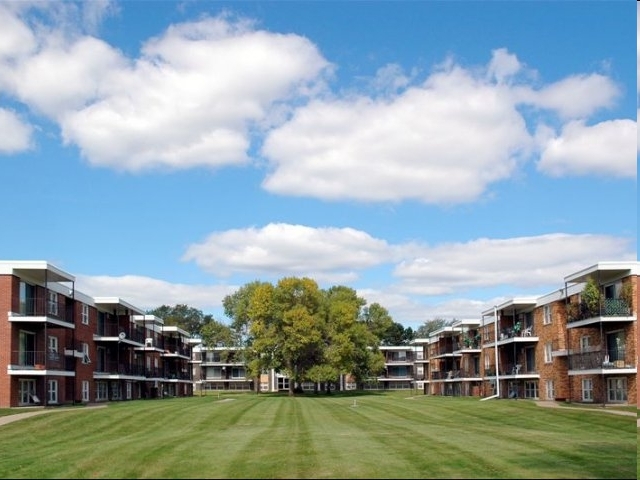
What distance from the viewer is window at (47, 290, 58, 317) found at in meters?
47.0

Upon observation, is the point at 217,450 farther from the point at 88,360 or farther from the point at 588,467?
the point at 88,360

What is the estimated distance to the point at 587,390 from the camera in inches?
1919

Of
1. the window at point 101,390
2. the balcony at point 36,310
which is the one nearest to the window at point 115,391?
the window at point 101,390

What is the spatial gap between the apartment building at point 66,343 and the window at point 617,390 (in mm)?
31709

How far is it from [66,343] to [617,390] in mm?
34544

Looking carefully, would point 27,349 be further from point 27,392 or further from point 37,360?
point 27,392

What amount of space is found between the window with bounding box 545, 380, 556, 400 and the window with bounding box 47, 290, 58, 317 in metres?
33.2

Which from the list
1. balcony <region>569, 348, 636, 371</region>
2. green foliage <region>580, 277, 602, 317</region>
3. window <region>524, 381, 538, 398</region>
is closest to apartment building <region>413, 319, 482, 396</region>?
window <region>524, 381, 538, 398</region>

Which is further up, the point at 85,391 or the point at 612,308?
the point at 612,308

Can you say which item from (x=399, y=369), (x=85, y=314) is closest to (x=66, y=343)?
(x=85, y=314)

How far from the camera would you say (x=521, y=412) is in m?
41.8

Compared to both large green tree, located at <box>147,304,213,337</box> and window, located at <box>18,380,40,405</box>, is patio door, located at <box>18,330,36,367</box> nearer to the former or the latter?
window, located at <box>18,380,40,405</box>

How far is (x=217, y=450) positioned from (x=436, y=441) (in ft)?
21.2

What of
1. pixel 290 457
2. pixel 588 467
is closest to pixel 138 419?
pixel 290 457
